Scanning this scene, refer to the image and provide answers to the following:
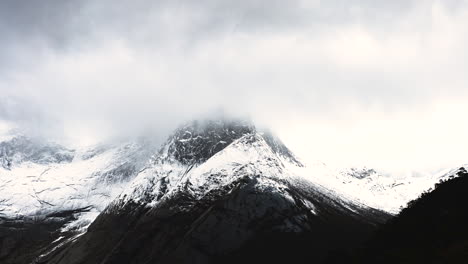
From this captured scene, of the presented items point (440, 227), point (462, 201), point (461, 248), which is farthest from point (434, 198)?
point (461, 248)

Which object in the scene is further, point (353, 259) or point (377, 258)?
point (353, 259)

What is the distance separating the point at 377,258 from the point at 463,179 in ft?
163

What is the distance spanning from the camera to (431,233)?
12081cm

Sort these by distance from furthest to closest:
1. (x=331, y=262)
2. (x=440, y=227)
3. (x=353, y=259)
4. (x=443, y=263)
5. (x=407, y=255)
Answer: (x=331, y=262)
(x=353, y=259)
(x=440, y=227)
(x=407, y=255)
(x=443, y=263)

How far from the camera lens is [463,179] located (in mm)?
147625

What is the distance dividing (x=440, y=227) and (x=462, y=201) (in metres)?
19.6

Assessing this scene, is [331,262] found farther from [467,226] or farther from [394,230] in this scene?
[467,226]

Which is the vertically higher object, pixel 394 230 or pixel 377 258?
pixel 394 230

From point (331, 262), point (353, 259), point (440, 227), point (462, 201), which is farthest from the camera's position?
point (331, 262)

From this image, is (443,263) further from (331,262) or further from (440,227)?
(331,262)

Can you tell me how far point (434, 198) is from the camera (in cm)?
15025

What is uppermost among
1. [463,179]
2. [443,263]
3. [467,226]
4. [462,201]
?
[463,179]

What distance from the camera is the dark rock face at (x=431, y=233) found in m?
99.1

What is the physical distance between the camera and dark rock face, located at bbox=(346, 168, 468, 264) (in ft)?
325
